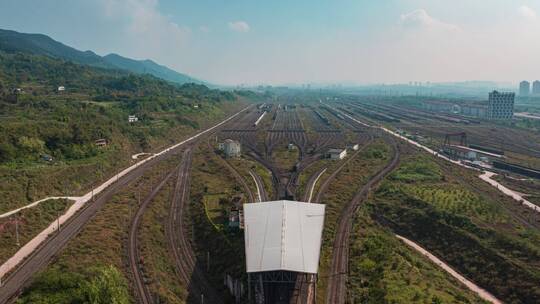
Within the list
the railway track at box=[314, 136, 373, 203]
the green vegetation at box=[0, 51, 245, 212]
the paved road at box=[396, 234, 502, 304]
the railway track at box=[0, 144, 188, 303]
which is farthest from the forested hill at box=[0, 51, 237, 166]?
the paved road at box=[396, 234, 502, 304]

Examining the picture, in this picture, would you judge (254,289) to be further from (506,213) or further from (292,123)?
(292,123)

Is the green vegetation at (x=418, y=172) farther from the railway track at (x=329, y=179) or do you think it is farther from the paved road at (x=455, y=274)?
the paved road at (x=455, y=274)

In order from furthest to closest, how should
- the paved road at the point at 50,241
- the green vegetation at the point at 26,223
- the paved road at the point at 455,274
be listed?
1. the green vegetation at the point at 26,223
2. the paved road at the point at 455,274
3. the paved road at the point at 50,241

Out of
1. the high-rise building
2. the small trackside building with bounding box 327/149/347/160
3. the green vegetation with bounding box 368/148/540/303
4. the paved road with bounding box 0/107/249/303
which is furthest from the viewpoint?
the high-rise building

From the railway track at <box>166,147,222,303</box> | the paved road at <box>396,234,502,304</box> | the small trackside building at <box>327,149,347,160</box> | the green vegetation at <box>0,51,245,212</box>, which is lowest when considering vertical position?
the paved road at <box>396,234,502,304</box>

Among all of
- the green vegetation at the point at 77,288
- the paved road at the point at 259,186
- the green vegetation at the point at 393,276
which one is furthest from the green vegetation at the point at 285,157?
the green vegetation at the point at 77,288

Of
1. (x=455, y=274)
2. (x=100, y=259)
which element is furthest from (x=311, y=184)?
(x=100, y=259)

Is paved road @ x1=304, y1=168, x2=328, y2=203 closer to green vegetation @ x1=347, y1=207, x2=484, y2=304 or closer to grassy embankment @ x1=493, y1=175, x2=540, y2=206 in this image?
green vegetation @ x1=347, y1=207, x2=484, y2=304
